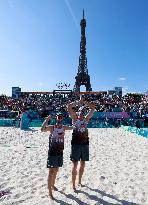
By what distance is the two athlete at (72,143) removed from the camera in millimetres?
6238

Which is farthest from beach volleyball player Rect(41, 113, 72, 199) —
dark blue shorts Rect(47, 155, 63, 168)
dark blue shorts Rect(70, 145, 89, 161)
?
dark blue shorts Rect(70, 145, 89, 161)

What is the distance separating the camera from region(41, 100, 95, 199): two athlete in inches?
246

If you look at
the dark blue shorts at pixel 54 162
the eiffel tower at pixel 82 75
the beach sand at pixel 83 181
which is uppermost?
the eiffel tower at pixel 82 75

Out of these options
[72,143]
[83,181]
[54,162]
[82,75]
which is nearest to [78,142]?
[72,143]

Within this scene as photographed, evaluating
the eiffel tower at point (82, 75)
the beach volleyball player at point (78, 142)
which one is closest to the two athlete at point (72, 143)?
the beach volleyball player at point (78, 142)

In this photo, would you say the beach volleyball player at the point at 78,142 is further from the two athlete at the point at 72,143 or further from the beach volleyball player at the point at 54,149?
the beach volleyball player at the point at 54,149

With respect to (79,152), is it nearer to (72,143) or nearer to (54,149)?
(72,143)

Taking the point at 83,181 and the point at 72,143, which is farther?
the point at 83,181

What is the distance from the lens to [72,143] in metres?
6.73

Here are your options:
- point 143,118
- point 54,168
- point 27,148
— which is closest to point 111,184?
point 54,168

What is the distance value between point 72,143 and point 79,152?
23cm

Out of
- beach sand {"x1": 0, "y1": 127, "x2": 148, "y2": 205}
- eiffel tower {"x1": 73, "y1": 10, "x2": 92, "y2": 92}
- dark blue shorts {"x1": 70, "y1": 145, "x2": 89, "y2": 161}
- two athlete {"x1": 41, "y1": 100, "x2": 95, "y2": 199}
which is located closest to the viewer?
beach sand {"x1": 0, "y1": 127, "x2": 148, "y2": 205}

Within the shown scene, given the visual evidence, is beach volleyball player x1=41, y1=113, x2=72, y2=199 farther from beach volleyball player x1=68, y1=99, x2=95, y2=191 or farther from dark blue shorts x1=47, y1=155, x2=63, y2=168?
beach volleyball player x1=68, y1=99, x2=95, y2=191

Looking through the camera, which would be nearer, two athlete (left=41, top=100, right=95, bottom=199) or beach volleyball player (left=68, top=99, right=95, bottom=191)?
two athlete (left=41, top=100, right=95, bottom=199)
